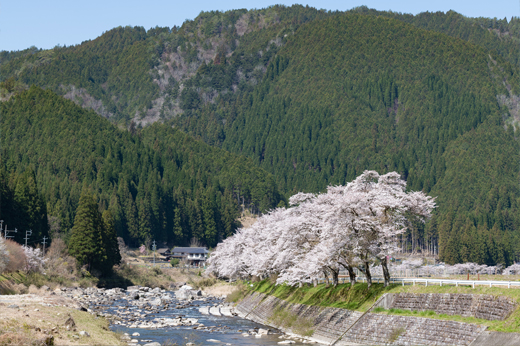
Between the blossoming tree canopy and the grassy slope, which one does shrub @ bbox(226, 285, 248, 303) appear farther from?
the blossoming tree canopy

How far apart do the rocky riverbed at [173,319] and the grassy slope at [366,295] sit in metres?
4.90

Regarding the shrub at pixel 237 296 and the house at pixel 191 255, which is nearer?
the shrub at pixel 237 296

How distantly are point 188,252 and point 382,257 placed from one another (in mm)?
132177

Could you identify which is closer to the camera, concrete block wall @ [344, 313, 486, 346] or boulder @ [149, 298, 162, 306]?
concrete block wall @ [344, 313, 486, 346]

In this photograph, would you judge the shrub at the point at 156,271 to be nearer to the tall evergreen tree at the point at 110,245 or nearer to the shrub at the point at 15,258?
the tall evergreen tree at the point at 110,245

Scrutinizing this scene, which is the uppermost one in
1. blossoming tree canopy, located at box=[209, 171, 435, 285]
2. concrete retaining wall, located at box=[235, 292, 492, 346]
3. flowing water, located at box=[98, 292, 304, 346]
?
blossoming tree canopy, located at box=[209, 171, 435, 285]

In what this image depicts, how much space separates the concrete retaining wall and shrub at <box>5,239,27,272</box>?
123ft

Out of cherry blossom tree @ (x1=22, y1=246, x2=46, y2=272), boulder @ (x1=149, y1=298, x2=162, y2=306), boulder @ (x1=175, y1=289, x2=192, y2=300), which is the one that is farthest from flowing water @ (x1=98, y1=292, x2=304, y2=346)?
boulder @ (x1=175, y1=289, x2=192, y2=300)

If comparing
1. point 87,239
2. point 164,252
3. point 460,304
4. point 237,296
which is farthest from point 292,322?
point 164,252

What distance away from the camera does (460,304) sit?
3884 centimetres

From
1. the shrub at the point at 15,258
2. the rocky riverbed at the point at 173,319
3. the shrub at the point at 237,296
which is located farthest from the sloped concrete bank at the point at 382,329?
the shrub at the point at 15,258

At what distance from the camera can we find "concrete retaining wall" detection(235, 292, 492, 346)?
1435 inches

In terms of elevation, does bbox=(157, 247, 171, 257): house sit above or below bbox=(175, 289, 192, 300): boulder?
above

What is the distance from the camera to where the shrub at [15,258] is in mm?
76750
